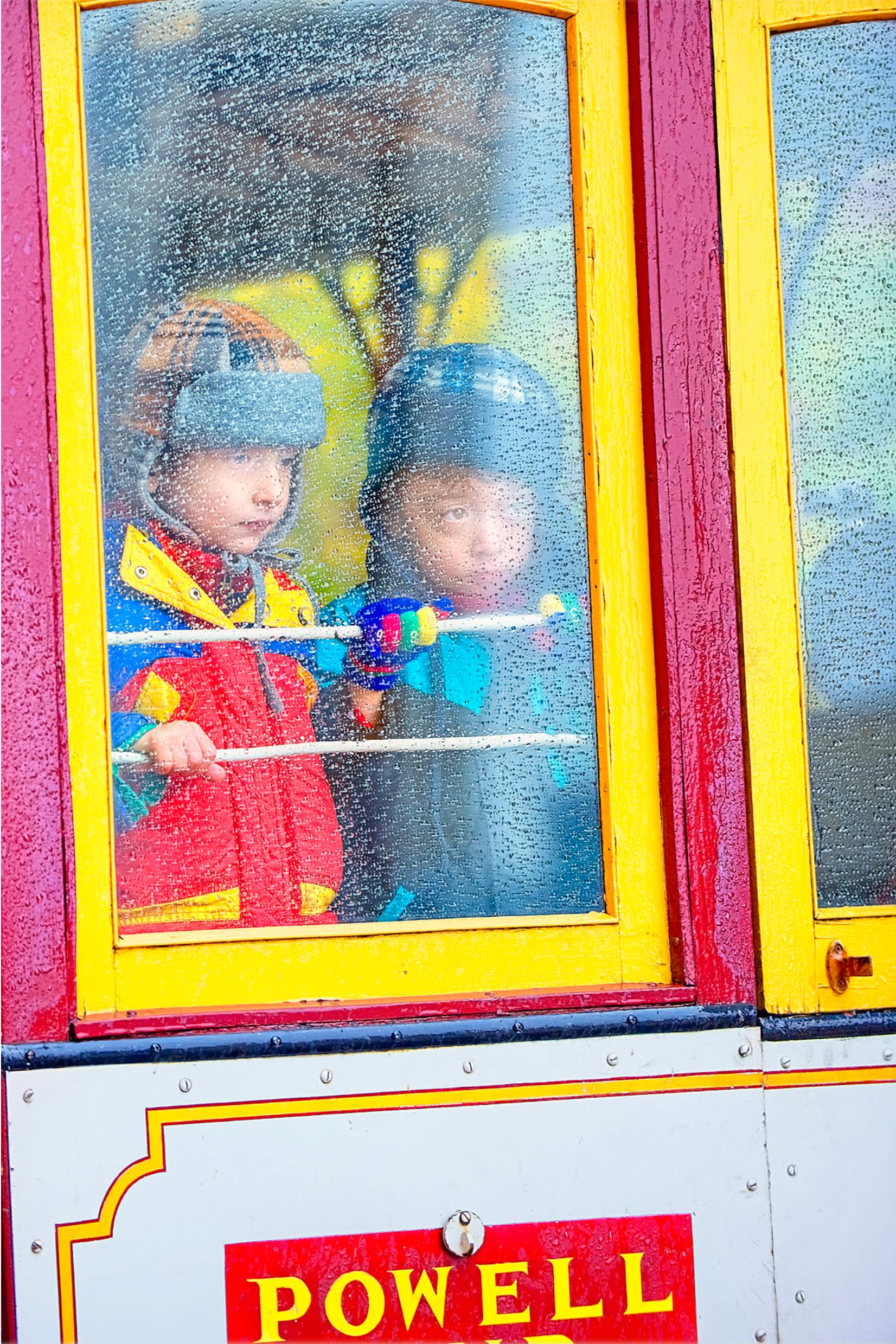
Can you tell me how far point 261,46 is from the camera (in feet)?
5.70

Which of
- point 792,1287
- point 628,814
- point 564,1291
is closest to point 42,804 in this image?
point 628,814

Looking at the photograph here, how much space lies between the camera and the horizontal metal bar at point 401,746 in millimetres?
1675

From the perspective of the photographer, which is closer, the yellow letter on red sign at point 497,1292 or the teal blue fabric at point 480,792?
the yellow letter on red sign at point 497,1292

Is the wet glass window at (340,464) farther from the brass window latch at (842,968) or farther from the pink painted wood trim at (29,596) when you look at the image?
the brass window latch at (842,968)

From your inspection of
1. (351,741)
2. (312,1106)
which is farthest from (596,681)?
(312,1106)

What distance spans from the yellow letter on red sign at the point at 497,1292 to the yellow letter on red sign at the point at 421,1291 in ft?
0.16

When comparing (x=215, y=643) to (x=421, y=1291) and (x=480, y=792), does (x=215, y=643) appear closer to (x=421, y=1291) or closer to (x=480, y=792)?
(x=480, y=792)

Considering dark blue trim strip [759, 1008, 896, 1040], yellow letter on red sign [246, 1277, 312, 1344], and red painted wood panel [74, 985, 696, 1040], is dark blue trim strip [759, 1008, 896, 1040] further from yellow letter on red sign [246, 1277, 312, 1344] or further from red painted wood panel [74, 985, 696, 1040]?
yellow letter on red sign [246, 1277, 312, 1344]

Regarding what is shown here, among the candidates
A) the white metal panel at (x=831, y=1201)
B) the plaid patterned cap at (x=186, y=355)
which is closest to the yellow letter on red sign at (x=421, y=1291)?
the white metal panel at (x=831, y=1201)

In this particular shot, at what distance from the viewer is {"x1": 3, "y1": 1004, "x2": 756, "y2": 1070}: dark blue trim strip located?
60.2 inches

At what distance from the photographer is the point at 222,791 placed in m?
1.66

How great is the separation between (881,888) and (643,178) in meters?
1.04

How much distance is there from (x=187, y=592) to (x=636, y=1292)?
42.2 inches

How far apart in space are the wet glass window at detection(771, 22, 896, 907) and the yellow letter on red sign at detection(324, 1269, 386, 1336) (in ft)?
2.54
